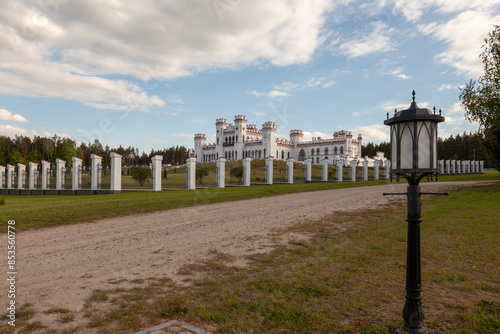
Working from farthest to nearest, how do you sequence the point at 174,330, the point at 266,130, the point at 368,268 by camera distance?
the point at 266,130
the point at 368,268
the point at 174,330

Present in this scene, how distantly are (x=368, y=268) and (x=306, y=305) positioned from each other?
70.1 inches

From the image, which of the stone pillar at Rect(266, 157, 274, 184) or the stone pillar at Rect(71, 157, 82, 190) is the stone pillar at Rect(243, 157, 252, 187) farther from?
the stone pillar at Rect(71, 157, 82, 190)

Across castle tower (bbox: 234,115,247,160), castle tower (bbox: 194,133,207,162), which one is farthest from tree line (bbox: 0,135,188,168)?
castle tower (bbox: 234,115,247,160)

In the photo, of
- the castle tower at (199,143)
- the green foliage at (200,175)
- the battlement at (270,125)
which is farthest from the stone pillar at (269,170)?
the castle tower at (199,143)

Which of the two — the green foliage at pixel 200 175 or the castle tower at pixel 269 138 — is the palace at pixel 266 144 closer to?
the castle tower at pixel 269 138

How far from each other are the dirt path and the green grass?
54 centimetres

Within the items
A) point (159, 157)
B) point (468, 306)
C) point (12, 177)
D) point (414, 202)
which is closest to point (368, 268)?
point (468, 306)

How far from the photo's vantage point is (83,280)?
4.61m

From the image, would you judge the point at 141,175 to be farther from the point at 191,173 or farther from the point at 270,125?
the point at 270,125

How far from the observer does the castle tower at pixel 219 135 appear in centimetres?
9681

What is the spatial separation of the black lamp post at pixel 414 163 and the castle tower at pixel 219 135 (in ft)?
306

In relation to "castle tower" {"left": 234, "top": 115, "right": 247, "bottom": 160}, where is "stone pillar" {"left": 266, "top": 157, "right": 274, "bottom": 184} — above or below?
below

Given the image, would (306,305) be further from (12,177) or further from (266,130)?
(266,130)

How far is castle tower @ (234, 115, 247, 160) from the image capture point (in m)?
91.2
